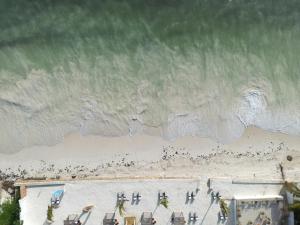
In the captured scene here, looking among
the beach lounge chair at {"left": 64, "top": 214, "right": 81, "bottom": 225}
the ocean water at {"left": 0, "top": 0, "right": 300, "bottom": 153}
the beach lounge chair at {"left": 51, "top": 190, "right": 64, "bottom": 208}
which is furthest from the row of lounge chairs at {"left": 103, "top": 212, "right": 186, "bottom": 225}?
the ocean water at {"left": 0, "top": 0, "right": 300, "bottom": 153}

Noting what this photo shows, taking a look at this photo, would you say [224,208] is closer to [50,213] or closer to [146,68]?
[146,68]

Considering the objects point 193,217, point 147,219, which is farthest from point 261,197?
point 147,219

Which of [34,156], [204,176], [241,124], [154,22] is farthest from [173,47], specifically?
[34,156]

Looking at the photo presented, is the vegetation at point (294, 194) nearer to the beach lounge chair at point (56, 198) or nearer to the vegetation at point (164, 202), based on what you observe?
the vegetation at point (164, 202)

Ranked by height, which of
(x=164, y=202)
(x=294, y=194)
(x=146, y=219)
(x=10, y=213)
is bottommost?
(x=146, y=219)

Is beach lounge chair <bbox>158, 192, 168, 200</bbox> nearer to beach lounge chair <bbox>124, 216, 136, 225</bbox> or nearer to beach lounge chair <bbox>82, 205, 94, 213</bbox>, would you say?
beach lounge chair <bbox>124, 216, 136, 225</bbox>

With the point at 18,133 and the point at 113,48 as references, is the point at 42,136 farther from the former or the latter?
the point at 113,48
